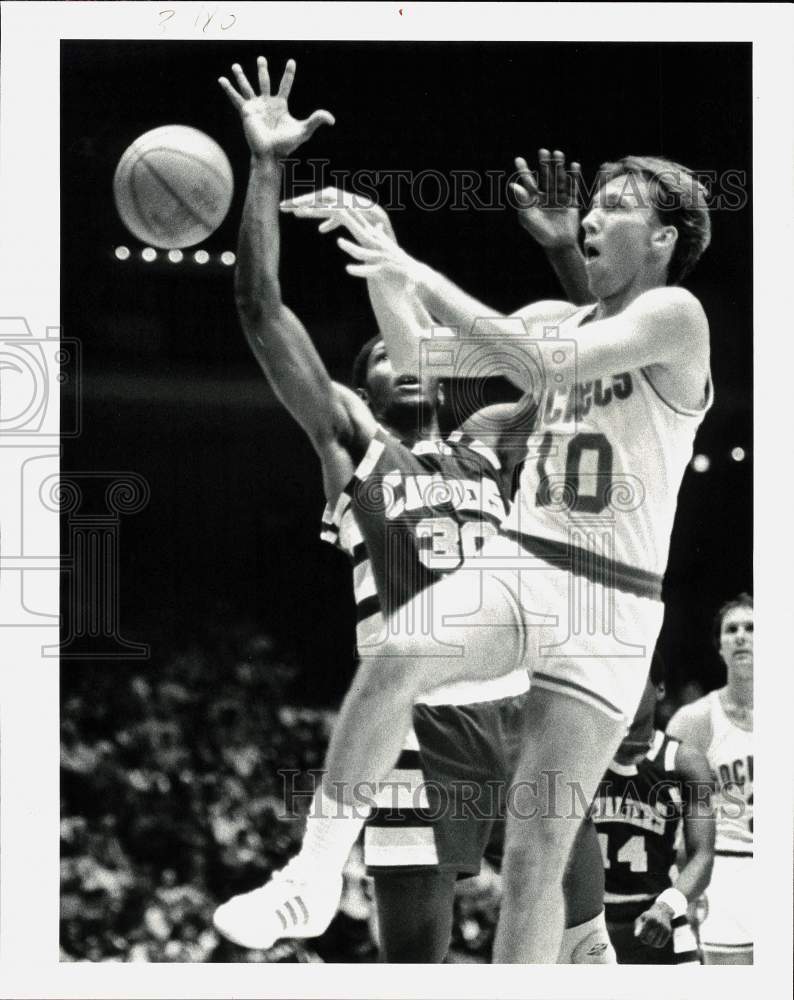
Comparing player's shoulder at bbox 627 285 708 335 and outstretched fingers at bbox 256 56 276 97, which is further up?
outstretched fingers at bbox 256 56 276 97

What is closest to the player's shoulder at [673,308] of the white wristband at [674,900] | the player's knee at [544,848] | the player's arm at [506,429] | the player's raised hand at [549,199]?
the player's raised hand at [549,199]

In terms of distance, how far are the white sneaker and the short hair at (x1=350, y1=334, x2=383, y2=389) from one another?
4.80 ft

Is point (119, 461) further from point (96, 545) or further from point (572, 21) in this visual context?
point (572, 21)

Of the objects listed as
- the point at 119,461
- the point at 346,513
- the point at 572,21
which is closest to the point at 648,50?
the point at 572,21

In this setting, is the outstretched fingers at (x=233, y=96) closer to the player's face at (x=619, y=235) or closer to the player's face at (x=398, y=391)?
the player's face at (x=398, y=391)

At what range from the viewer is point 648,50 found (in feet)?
10.7

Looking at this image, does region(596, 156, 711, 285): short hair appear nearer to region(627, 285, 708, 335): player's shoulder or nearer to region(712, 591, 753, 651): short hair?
region(627, 285, 708, 335): player's shoulder

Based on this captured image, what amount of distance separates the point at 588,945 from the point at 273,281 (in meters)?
2.22

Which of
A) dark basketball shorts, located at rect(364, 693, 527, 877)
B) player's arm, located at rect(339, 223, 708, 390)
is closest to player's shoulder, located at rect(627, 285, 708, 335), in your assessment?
player's arm, located at rect(339, 223, 708, 390)

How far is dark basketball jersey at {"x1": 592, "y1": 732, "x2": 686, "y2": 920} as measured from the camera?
10.4ft

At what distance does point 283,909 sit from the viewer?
320 cm

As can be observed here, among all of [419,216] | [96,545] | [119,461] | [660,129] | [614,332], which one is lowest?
[96,545]

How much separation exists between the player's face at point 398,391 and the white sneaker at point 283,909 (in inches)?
55.8

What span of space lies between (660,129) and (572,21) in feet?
1.42
